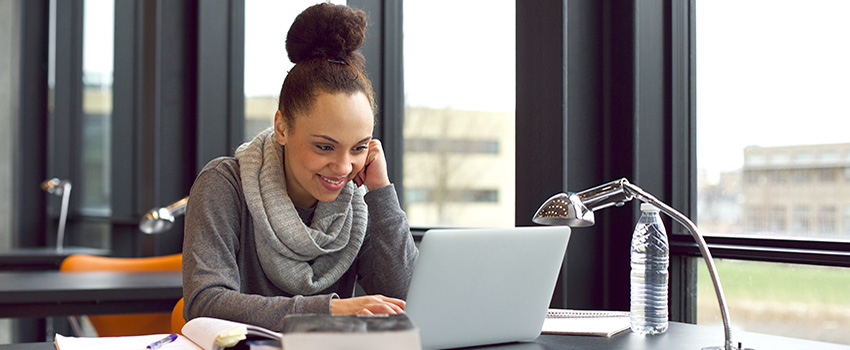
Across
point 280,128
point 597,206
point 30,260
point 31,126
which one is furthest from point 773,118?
point 31,126

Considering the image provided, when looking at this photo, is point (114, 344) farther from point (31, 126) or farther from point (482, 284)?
point (31, 126)

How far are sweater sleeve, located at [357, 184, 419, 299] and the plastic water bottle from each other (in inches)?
20.6

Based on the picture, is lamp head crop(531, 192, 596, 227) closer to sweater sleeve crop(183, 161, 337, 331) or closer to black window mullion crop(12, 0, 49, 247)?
sweater sleeve crop(183, 161, 337, 331)

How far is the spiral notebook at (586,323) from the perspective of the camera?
152cm

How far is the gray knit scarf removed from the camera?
1738 mm

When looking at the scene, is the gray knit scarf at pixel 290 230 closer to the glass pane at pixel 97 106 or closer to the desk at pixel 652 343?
the desk at pixel 652 343

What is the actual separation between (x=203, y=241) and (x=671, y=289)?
1296 millimetres

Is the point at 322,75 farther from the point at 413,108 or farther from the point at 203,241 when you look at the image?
the point at 413,108

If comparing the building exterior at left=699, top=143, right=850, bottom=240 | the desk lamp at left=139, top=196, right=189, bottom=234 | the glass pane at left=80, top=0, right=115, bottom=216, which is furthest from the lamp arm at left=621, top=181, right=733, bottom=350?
the glass pane at left=80, top=0, right=115, bottom=216

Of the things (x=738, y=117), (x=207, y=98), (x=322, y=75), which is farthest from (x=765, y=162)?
(x=207, y=98)

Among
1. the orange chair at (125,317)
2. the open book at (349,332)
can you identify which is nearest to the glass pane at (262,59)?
the orange chair at (125,317)

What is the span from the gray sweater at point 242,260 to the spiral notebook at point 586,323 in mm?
379

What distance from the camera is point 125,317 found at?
3021 millimetres

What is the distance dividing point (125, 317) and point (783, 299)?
2.34 metres
